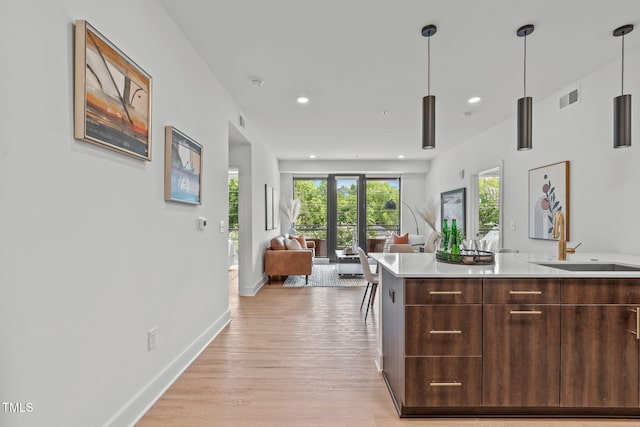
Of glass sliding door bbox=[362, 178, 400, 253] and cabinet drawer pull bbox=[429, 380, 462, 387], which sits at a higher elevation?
glass sliding door bbox=[362, 178, 400, 253]

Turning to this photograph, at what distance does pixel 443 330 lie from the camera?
73.7 inches

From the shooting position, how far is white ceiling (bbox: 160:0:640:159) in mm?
2174

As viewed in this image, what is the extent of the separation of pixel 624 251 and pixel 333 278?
4273 mm

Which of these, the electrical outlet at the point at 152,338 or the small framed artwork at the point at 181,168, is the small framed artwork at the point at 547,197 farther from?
the electrical outlet at the point at 152,338

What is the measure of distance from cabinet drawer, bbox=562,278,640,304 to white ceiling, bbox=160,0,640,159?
71.6 inches

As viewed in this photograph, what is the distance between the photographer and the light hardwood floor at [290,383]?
1.90 m

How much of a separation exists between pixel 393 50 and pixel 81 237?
8.52 feet

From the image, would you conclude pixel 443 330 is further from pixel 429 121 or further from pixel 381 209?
pixel 381 209

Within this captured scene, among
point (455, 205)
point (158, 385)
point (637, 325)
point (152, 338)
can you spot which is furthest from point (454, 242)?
point (455, 205)

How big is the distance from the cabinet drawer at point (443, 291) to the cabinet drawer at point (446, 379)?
0.34 m

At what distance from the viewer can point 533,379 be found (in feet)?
6.11

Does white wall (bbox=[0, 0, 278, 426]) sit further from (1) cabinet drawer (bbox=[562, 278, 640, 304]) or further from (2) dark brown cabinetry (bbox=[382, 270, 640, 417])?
(1) cabinet drawer (bbox=[562, 278, 640, 304])

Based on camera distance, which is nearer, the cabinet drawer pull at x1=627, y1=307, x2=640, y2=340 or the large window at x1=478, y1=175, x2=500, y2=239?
the cabinet drawer pull at x1=627, y1=307, x2=640, y2=340

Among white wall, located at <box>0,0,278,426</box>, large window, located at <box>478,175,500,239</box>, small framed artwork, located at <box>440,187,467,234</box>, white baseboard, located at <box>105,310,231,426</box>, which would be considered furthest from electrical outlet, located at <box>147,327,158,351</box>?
large window, located at <box>478,175,500,239</box>
